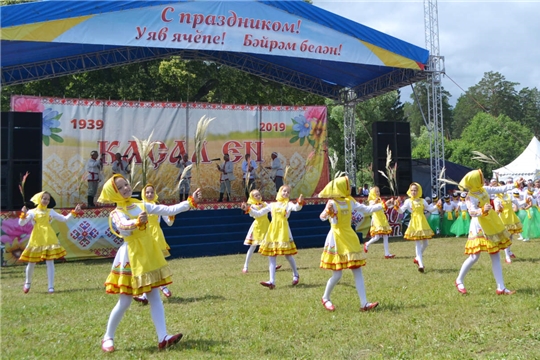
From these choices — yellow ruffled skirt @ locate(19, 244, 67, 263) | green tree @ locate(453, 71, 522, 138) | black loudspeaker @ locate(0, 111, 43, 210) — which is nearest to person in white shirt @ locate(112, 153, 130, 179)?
black loudspeaker @ locate(0, 111, 43, 210)

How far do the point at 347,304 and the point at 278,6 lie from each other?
10944mm

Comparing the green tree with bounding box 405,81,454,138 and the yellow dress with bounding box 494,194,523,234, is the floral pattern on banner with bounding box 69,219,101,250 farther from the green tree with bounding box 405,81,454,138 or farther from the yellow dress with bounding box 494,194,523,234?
the green tree with bounding box 405,81,454,138

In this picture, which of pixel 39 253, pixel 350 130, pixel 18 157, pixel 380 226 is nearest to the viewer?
pixel 39 253

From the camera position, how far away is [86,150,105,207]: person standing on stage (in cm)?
1582

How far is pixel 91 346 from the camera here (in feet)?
17.2

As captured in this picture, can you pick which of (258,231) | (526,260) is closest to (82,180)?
(258,231)

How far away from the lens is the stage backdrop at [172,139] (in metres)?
16.4

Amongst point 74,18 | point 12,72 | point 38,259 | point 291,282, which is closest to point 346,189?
point 291,282

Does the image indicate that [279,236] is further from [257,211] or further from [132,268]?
[132,268]

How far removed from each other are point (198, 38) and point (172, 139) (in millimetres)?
4835

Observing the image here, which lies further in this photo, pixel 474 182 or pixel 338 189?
pixel 474 182

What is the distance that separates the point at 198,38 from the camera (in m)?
14.4

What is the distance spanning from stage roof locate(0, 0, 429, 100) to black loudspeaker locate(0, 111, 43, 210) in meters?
2.07

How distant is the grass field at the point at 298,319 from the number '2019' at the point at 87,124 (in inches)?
314
